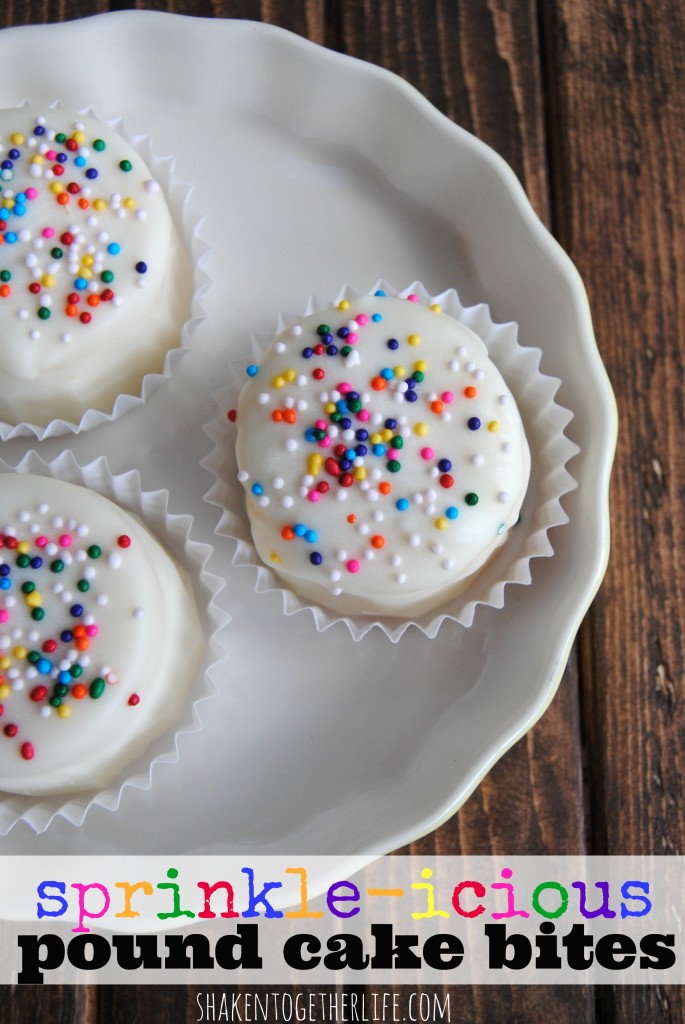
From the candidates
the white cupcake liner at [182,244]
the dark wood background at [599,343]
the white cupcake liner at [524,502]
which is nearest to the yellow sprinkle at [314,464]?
the white cupcake liner at [524,502]

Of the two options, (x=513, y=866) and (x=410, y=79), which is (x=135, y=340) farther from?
(x=513, y=866)

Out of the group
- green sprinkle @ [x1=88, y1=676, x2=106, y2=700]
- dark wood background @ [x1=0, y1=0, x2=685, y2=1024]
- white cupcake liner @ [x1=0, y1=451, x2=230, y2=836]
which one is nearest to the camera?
green sprinkle @ [x1=88, y1=676, x2=106, y2=700]

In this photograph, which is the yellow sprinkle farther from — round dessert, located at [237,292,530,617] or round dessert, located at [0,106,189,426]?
round dessert, located at [0,106,189,426]

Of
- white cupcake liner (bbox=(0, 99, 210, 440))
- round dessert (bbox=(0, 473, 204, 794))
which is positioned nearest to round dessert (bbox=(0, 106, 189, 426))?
white cupcake liner (bbox=(0, 99, 210, 440))

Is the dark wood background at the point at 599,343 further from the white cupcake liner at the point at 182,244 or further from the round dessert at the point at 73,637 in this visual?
the round dessert at the point at 73,637

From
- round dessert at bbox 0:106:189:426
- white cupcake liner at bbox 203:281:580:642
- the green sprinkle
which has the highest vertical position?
round dessert at bbox 0:106:189:426

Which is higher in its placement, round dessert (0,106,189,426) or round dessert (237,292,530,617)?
round dessert (0,106,189,426)

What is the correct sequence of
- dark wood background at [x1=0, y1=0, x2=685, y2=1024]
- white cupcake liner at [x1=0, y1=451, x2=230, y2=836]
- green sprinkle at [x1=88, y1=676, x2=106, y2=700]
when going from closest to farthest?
1. green sprinkle at [x1=88, y1=676, x2=106, y2=700]
2. white cupcake liner at [x1=0, y1=451, x2=230, y2=836]
3. dark wood background at [x1=0, y1=0, x2=685, y2=1024]
